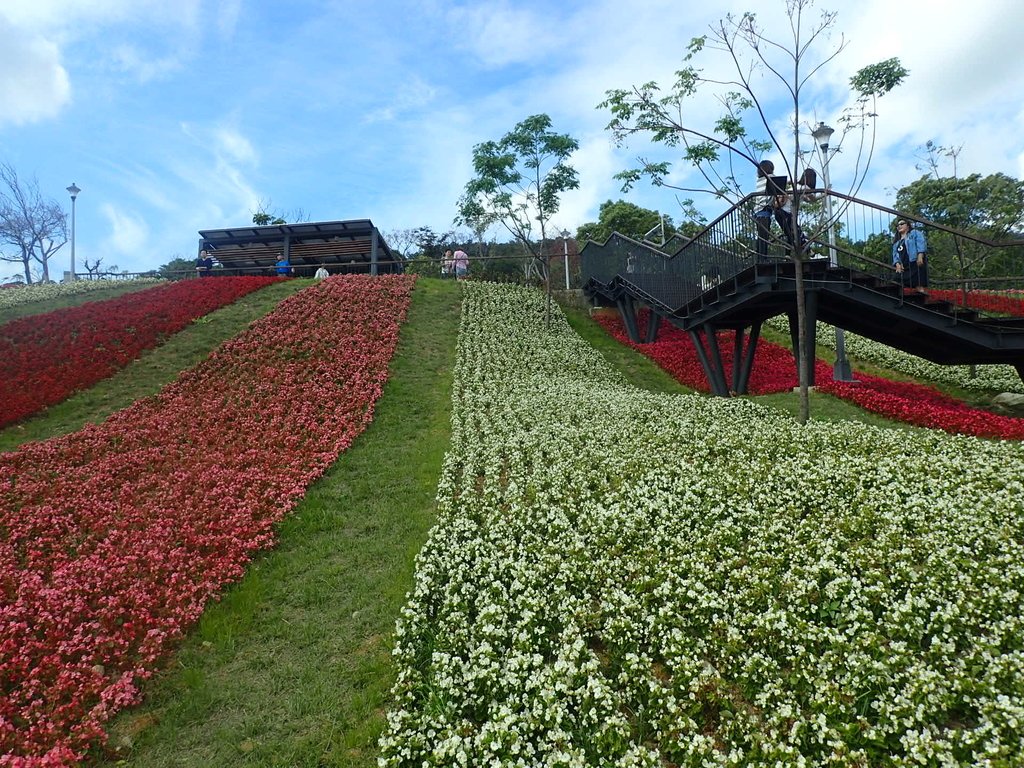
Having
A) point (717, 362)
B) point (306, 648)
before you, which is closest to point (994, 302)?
point (717, 362)

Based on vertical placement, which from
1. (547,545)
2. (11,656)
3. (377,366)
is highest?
(377,366)

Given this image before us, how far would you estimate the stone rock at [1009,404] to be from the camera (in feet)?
46.6

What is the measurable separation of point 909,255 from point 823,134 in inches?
108

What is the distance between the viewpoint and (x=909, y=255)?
1160 cm

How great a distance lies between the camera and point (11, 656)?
5594mm

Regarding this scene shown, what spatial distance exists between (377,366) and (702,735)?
12841 mm

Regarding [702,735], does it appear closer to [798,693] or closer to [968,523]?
[798,693]

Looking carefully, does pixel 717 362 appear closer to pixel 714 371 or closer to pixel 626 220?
pixel 714 371

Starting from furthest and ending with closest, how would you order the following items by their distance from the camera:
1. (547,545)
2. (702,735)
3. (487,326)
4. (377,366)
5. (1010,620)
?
1. (487,326)
2. (377,366)
3. (547,545)
4. (1010,620)
5. (702,735)

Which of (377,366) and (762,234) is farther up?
(762,234)

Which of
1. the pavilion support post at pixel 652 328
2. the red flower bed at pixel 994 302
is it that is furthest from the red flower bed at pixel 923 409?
the pavilion support post at pixel 652 328

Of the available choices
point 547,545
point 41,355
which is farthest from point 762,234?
point 41,355

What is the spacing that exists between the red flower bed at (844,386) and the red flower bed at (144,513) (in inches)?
342

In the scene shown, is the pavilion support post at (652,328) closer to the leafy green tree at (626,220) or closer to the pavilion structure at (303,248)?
the pavilion structure at (303,248)
